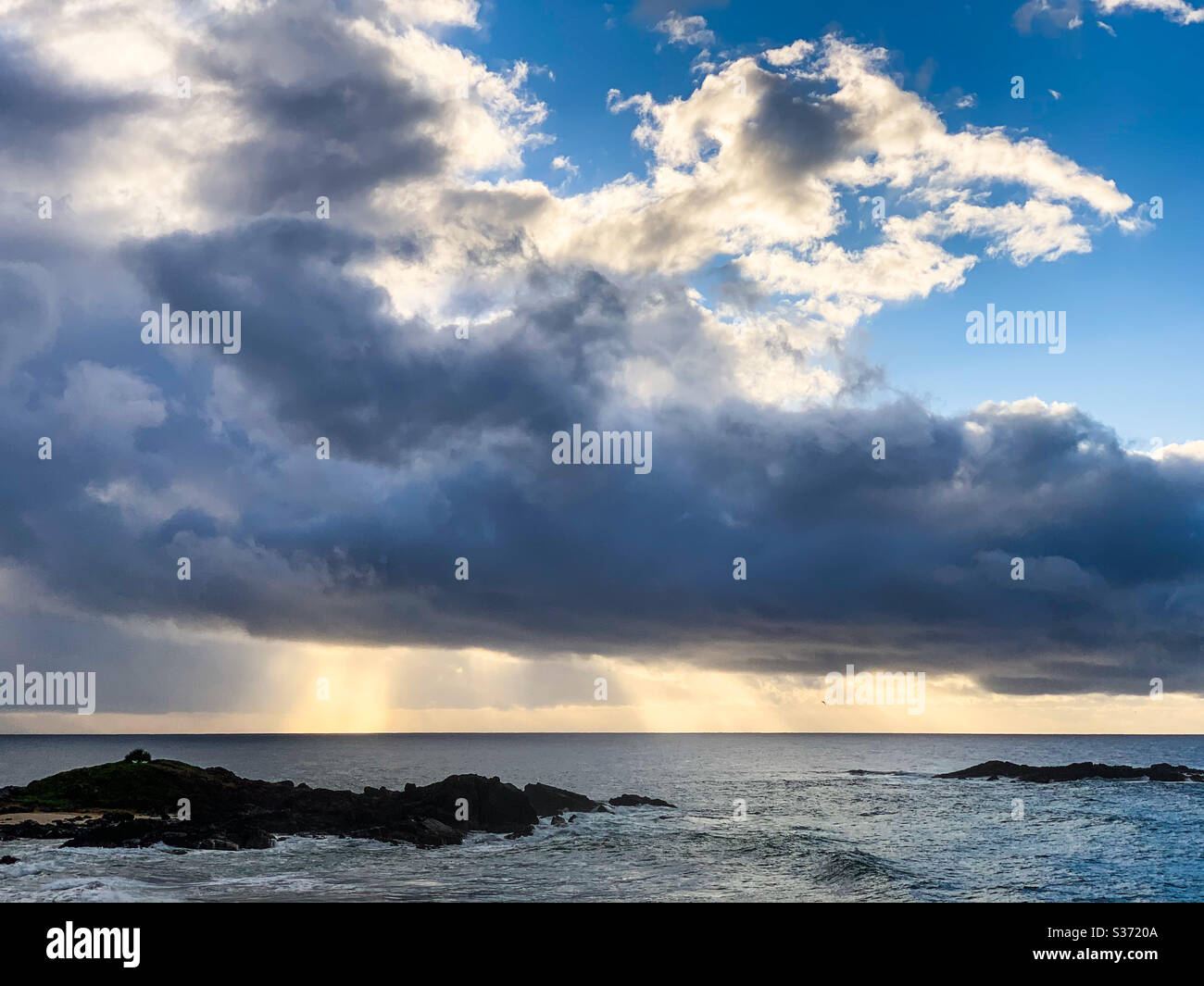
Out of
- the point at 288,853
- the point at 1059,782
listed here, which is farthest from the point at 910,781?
the point at 288,853

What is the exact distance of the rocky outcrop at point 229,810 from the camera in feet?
162

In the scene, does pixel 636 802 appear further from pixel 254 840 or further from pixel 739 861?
pixel 254 840

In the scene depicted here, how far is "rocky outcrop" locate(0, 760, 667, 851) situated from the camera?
162 ft

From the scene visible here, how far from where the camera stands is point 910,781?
125 m

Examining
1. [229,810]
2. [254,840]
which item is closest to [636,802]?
[229,810]

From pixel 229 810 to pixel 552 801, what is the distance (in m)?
26.8

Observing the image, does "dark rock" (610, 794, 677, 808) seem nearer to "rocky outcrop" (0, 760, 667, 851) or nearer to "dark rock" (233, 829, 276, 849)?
"rocky outcrop" (0, 760, 667, 851)

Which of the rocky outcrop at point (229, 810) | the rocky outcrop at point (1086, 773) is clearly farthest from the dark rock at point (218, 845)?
the rocky outcrop at point (1086, 773)

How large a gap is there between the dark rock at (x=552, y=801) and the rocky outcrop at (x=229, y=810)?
676 cm

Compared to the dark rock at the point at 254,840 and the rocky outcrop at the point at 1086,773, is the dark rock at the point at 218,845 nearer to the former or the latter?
the dark rock at the point at 254,840

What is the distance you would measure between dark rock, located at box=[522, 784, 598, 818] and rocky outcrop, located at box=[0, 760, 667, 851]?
6.76 m
